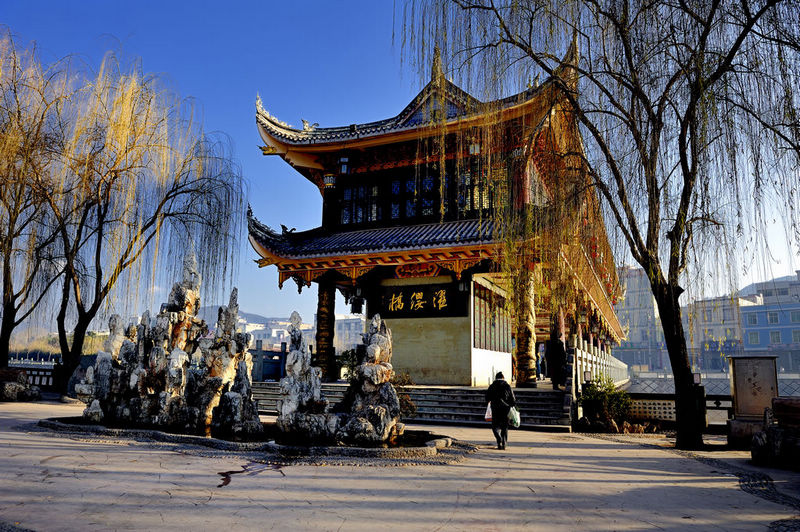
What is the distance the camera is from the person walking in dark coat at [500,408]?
827 cm

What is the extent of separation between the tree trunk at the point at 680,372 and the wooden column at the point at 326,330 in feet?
33.8

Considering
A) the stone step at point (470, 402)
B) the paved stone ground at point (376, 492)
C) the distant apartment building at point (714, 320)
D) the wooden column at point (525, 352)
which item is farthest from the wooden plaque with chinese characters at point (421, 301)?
the paved stone ground at point (376, 492)

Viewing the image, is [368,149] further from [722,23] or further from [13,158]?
[722,23]

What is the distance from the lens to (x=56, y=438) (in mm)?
7938

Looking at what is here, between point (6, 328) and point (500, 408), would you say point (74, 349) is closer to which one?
point (6, 328)

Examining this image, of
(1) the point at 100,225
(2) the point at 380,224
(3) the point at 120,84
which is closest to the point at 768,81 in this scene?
(2) the point at 380,224

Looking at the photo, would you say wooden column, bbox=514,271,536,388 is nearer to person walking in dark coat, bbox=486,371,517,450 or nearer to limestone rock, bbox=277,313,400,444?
person walking in dark coat, bbox=486,371,517,450

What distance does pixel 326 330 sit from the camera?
56.5 feet

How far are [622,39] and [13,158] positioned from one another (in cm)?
1321

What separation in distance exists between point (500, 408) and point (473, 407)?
462 cm

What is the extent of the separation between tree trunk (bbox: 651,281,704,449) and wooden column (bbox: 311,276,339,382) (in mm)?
10292

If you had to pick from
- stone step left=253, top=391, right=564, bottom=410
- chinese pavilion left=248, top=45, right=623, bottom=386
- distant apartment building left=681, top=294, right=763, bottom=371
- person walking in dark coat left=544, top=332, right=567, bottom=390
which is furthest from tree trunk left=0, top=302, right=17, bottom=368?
distant apartment building left=681, top=294, right=763, bottom=371

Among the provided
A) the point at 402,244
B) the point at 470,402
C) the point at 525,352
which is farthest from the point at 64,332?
the point at 525,352

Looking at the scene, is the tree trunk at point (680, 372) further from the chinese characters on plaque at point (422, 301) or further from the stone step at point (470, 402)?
the chinese characters on plaque at point (422, 301)
